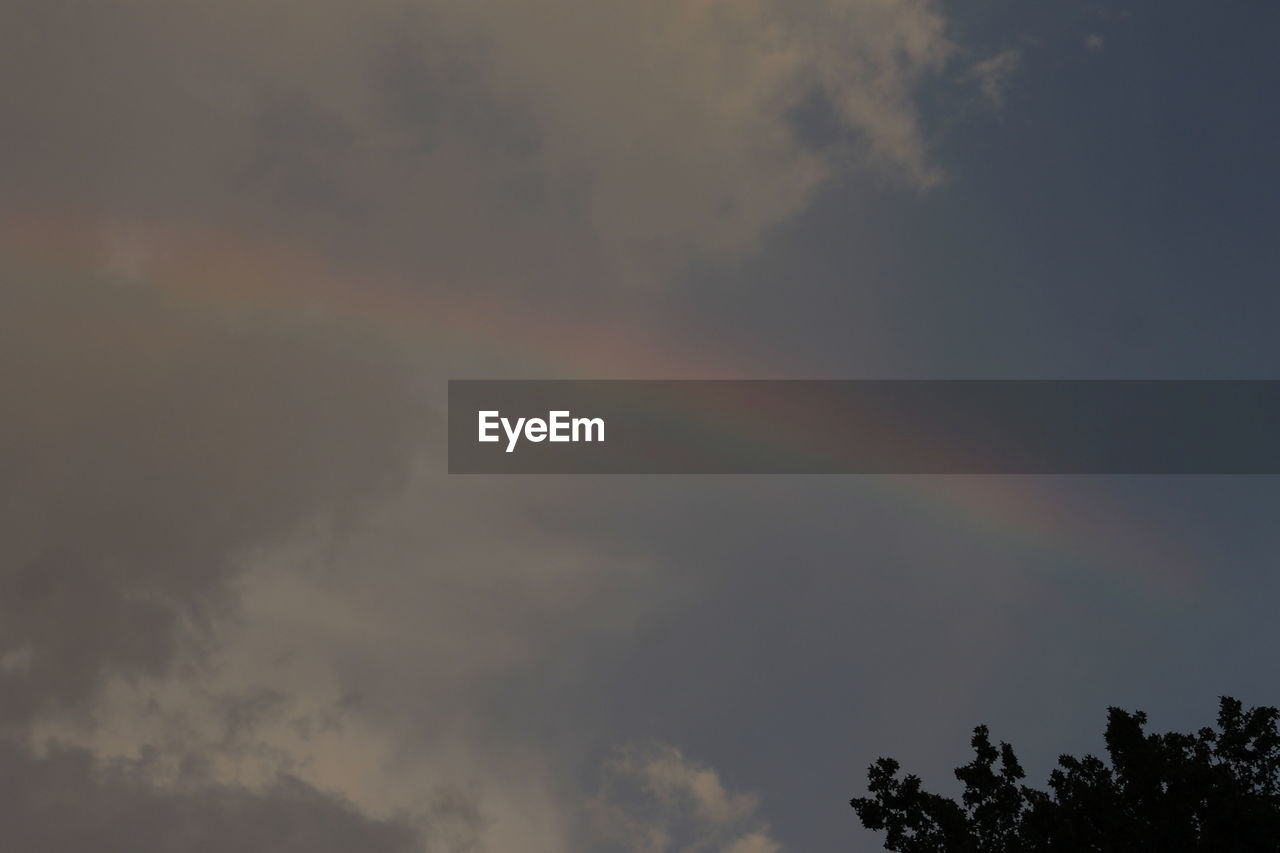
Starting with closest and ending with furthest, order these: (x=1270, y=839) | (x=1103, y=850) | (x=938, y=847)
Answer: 1. (x=1270, y=839)
2. (x=1103, y=850)
3. (x=938, y=847)

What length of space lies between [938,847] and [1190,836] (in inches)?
358

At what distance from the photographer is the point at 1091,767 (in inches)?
1510

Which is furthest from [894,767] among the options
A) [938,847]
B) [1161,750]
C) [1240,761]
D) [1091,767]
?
[1240,761]

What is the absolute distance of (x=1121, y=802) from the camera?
36.7 metres

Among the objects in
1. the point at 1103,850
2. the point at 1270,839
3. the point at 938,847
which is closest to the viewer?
the point at 1270,839

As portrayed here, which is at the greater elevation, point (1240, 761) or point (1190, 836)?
point (1240, 761)

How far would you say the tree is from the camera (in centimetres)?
3453

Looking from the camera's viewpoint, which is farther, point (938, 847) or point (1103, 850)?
point (938, 847)

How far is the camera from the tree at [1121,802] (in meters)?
34.5

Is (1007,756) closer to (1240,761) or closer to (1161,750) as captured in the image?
(1161,750)

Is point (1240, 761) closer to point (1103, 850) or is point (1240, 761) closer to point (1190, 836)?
point (1190, 836)

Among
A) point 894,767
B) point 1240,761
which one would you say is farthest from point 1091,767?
point 894,767

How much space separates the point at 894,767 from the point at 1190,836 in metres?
10.9

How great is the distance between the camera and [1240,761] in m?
36.7
